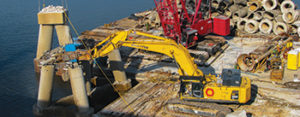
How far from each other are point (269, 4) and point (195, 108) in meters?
27.1

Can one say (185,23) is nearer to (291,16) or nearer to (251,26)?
(251,26)

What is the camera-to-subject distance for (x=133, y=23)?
188 feet

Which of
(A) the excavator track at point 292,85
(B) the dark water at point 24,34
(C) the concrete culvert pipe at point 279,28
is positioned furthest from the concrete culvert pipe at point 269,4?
(B) the dark water at point 24,34

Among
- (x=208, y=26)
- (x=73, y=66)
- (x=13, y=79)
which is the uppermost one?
(x=208, y=26)

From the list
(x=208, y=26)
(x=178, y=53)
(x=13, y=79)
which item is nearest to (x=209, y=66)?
(x=208, y=26)

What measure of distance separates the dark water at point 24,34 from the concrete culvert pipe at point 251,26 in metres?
28.9

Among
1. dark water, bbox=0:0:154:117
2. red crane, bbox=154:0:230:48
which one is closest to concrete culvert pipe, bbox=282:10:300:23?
red crane, bbox=154:0:230:48

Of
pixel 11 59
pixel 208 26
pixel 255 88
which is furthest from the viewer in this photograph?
pixel 11 59

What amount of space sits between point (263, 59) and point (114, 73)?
14.9 m

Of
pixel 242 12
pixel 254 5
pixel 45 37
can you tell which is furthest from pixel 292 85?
pixel 45 37

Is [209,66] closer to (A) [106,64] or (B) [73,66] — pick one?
(A) [106,64]

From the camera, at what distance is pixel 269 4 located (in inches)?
1784

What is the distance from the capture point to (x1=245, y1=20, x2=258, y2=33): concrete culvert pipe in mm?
45787

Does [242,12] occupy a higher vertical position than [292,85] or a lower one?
higher
